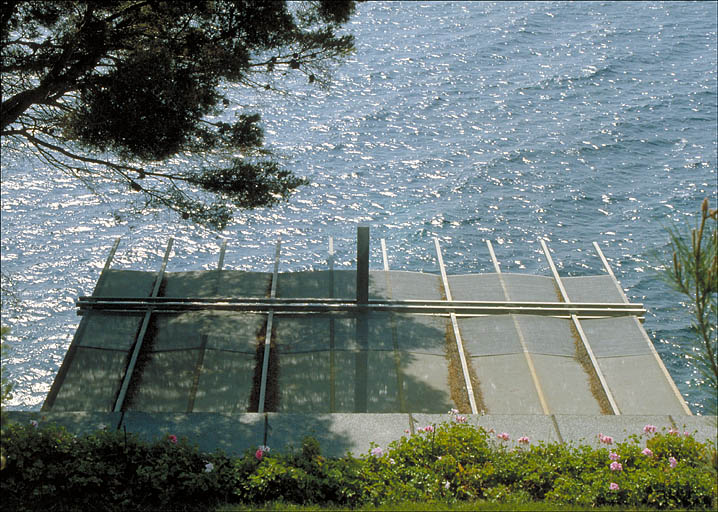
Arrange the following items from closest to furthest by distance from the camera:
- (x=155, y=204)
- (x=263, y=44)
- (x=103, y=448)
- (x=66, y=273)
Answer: (x=103, y=448)
(x=263, y=44)
(x=155, y=204)
(x=66, y=273)

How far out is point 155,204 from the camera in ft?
44.3

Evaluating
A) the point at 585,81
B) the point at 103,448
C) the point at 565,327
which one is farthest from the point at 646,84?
the point at 103,448

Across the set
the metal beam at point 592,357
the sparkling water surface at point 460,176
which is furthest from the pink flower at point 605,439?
the sparkling water surface at point 460,176

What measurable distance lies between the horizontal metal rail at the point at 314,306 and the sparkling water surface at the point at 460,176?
5324 mm

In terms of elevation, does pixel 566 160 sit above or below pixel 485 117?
below

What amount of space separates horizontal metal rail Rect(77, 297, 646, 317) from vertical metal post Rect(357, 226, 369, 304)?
0.19 meters

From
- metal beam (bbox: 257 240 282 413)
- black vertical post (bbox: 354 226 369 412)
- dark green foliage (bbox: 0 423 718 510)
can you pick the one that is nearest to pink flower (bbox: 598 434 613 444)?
dark green foliage (bbox: 0 423 718 510)

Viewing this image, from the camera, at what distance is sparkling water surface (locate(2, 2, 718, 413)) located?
23.1 metres

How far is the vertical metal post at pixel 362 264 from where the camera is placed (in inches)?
507

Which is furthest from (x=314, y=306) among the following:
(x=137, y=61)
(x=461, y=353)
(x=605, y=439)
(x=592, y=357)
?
(x=605, y=439)

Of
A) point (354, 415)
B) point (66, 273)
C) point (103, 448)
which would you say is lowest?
point (103, 448)

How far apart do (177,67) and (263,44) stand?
1.55 m

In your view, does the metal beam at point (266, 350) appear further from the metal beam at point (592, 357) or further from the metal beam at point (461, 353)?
the metal beam at point (592, 357)

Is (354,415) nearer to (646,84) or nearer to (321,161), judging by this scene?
(321,161)
